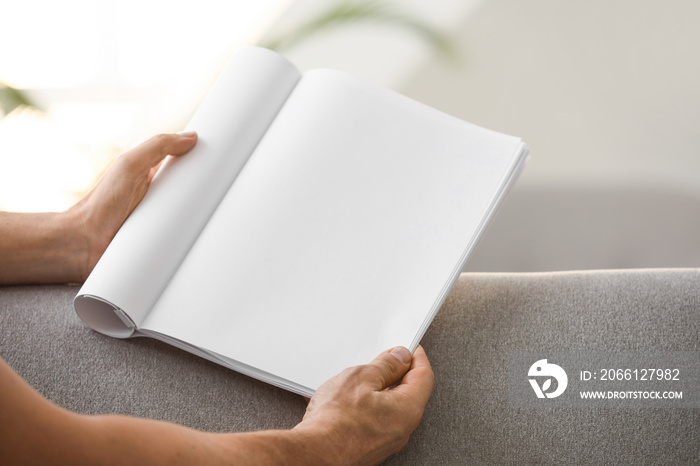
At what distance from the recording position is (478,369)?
0.69 metres

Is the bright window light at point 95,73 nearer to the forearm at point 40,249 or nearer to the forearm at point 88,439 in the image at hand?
the forearm at point 40,249

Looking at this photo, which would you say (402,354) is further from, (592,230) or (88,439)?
(592,230)

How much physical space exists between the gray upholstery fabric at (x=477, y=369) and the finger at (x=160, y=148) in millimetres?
203

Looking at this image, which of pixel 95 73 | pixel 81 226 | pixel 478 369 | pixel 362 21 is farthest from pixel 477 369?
pixel 95 73

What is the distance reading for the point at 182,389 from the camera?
66 cm

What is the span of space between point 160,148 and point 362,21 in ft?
2.37

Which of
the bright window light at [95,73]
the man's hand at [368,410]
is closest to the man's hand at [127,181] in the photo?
the man's hand at [368,410]

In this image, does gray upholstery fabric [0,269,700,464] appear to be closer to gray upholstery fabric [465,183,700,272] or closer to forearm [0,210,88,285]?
forearm [0,210,88,285]

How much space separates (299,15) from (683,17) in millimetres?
807

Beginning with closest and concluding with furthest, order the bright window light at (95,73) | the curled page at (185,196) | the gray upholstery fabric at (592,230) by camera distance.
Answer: the curled page at (185,196) → the gray upholstery fabric at (592,230) → the bright window light at (95,73)

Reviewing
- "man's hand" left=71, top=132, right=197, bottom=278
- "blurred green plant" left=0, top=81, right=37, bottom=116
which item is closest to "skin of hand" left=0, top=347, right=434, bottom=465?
"man's hand" left=71, top=132, right=197, bottom=278

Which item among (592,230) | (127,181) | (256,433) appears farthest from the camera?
(592,230)

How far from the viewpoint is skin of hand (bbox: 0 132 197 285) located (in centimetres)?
A: 71

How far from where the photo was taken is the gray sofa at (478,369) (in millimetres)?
633
